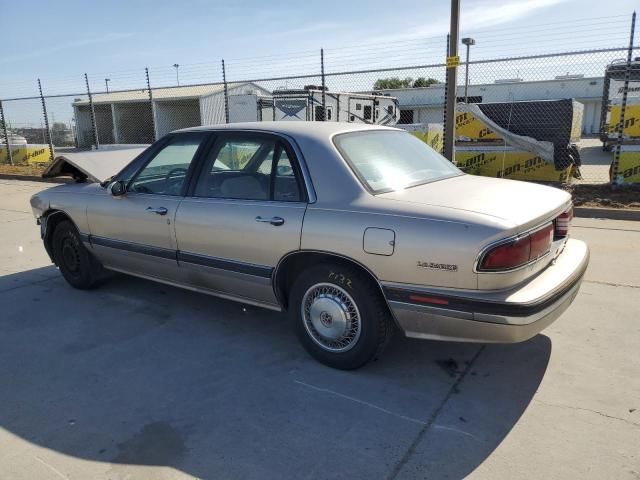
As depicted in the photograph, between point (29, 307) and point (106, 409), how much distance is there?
2.24 metres

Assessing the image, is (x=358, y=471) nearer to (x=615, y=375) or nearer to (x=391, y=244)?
(x=391, y=244)

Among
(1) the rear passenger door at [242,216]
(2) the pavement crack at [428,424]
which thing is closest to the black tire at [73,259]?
(1) the rear passenger door at [242,216]

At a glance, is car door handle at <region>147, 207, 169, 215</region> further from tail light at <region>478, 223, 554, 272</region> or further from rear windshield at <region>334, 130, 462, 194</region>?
tail light at <region>478, 223, 554, 272</region>

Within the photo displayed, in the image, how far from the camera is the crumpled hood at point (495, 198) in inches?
114

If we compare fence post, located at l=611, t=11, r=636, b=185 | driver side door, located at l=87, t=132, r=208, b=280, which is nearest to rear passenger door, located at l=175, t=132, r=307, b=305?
driver side door, located at l=87, t=132, r=208, b=280

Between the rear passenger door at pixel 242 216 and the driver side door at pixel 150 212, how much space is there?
163 mm

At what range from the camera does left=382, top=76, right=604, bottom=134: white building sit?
37.0m

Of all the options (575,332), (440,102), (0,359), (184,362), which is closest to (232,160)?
(184,362)

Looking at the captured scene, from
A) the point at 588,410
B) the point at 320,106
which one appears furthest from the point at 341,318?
the point at 320,106

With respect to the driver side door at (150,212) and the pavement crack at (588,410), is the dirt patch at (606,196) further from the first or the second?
the driver side door at (150,212)

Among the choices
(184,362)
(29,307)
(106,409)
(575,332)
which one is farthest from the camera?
(29,307)

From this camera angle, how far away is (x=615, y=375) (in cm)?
326

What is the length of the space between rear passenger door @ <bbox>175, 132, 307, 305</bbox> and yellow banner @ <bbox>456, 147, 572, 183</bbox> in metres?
8.82

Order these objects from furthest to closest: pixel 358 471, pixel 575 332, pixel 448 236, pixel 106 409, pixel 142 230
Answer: pixel 142 230
pixel 575 332
pixel 106 409
pixel 448 236
pixel 358 471
